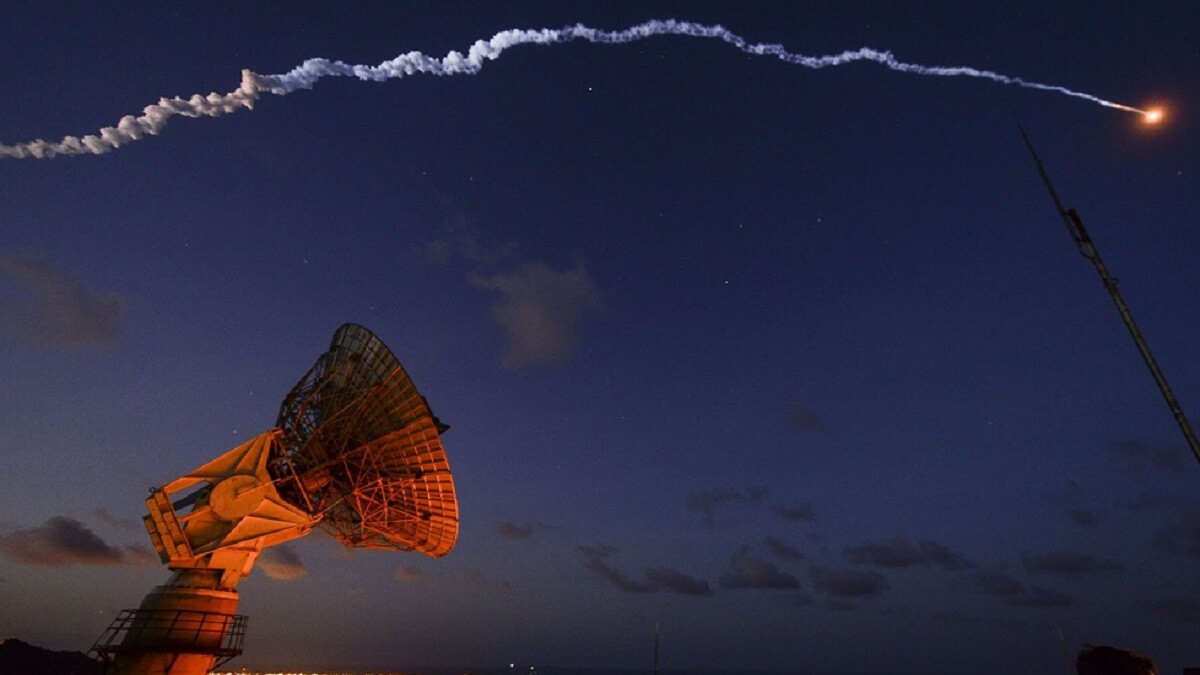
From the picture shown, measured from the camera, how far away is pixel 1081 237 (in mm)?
11094

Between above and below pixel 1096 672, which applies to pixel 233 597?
above

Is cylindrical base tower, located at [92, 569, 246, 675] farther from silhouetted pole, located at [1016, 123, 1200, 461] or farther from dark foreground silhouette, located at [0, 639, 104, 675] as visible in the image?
dark foreground silhouette, located at [0, 639, 104, 675]

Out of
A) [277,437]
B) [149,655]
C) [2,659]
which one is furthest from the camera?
[2,659]

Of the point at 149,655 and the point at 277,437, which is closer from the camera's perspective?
the point at 149,655

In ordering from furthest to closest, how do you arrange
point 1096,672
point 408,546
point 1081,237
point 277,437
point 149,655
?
point 408,546
point 277,437
point 149,655
point 1081,237
point 1096,672

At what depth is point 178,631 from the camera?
33.7 meters

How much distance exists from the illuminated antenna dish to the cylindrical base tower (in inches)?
231

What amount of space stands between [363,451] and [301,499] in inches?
164

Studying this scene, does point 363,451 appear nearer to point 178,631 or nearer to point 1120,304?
point 178,631

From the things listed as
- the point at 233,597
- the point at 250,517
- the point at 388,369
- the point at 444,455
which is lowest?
the point at 233,597

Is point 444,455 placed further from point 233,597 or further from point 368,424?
point 233,597

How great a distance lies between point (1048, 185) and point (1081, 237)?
118 centimetres

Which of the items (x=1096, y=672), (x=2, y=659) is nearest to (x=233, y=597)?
(x=1096, y=672)

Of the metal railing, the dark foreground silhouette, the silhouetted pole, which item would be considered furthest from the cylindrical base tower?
the dark foreground silhouette
